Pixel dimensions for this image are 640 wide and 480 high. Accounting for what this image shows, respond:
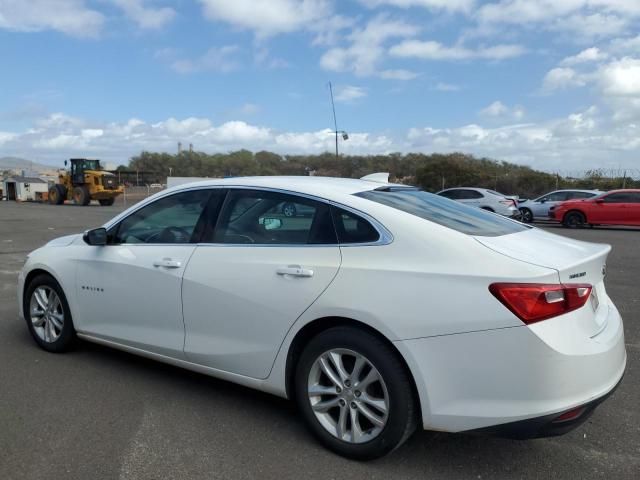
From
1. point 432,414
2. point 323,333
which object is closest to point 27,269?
point 323,333

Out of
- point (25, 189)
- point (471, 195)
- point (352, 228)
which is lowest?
point (471, 195)

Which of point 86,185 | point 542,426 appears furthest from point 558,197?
point 86,185

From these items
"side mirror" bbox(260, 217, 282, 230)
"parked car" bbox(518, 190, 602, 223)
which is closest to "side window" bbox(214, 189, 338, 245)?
"side mirror" bbox(260, 217, 282, 230)

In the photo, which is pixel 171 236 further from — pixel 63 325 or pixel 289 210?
pixel 63 325

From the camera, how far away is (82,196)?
3466 cm

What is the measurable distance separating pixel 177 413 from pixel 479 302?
217 centimetres

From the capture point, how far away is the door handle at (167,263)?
3.81 m

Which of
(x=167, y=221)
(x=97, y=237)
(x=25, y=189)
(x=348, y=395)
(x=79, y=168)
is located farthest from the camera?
(x=25, y=189)

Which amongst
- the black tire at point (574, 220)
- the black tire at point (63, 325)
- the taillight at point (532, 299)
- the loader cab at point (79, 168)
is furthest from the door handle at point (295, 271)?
the loader cab at point (79, 168)

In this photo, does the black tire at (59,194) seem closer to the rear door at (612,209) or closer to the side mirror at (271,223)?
the rear door at (612,209)

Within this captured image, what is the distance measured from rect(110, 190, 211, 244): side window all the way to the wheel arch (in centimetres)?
112

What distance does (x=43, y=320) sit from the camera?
16.2ft

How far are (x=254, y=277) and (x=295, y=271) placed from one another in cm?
31

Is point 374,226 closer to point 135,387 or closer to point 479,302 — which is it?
point 479,302
